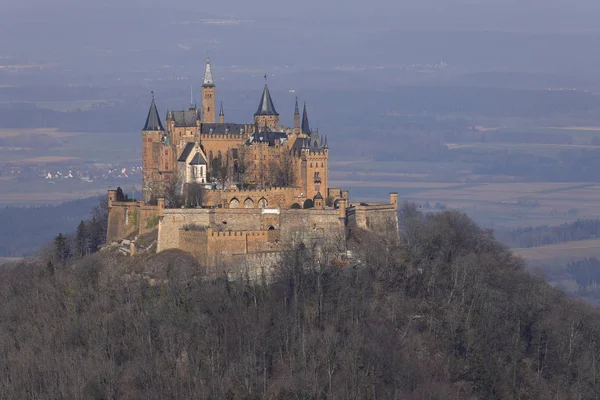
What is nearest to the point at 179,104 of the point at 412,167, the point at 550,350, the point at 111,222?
the point at 412,167

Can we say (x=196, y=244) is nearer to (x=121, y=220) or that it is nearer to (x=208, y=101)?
(x=121, y=220)

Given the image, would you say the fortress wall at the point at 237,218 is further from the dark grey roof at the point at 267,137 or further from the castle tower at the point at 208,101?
the castle tower at the point at 208,101

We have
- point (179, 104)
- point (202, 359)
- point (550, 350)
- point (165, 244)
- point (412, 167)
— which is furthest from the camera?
point (412, 167)

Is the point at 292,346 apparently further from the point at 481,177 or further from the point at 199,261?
the point at 481,177

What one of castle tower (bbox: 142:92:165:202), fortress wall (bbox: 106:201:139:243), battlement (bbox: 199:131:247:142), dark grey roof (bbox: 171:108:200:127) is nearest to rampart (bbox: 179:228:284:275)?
fortress wall (bbox: 106:201:139:243)

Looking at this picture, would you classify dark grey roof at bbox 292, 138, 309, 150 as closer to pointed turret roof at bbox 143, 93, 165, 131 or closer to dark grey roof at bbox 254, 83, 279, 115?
dark grey roof at bbox 254, 83, 279, 115

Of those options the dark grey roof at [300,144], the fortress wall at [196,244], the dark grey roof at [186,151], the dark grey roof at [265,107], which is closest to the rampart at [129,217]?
the fortress wall at [196,244]
